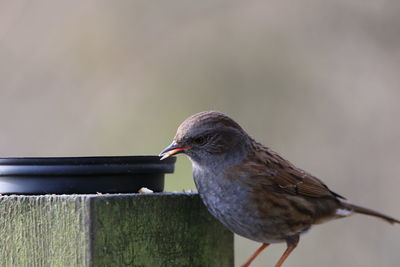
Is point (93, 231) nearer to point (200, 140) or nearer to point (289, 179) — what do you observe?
point (200, 140)

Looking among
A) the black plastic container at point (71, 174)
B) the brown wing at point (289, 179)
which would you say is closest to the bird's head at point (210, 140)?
the brown wing at point (289, 179)

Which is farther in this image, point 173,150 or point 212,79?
point 212,79

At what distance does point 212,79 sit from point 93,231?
4.68m

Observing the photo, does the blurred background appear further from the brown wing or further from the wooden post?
the wooden post

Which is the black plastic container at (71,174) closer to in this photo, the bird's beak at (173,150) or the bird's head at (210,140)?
the bird's beak at (173,150)

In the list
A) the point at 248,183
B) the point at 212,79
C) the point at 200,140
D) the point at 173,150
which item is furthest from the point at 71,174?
the point at 212,79

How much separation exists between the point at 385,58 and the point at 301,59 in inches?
32.8

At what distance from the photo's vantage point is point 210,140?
450 cm

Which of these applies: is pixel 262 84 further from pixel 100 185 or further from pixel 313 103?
pixel 100 185

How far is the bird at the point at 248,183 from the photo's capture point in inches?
171

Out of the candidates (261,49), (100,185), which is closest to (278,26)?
(261,49)

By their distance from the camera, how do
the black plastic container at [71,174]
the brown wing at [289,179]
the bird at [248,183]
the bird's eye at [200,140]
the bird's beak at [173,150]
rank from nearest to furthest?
the black plastic container at [71,174] < the bird's beak at [173,150] < the bird at [248,183] < the bird's eye at [200,140] < the brown wing at [289,179]

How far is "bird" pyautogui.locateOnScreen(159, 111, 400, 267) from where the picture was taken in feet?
14.3

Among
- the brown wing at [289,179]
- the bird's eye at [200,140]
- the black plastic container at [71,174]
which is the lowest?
the black plastic container at [71,174]
